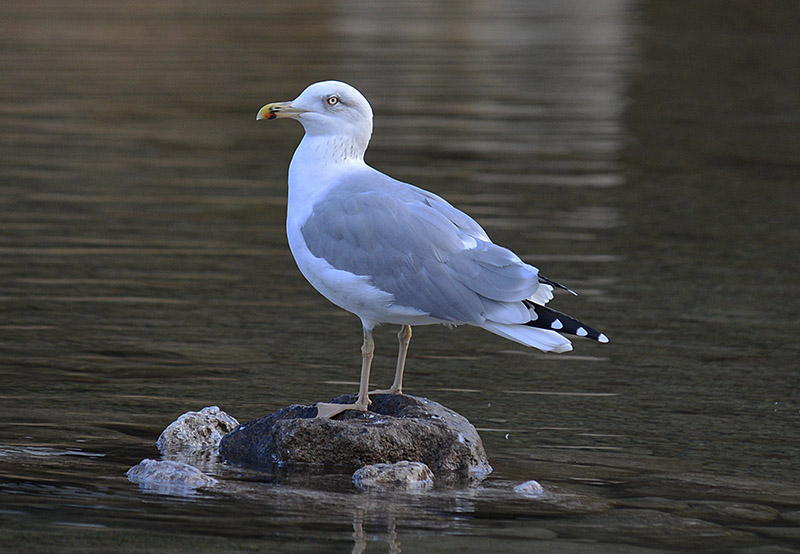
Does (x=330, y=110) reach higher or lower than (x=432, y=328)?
higher

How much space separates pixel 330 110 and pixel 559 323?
1.57 metres

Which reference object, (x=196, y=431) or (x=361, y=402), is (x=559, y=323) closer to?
(x=361, y=402)

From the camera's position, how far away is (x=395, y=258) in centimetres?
621

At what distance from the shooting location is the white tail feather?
5906 millimetres

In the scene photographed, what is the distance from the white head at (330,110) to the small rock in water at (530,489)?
1794mm

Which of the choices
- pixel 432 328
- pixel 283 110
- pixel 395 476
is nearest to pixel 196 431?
pixel 395 476

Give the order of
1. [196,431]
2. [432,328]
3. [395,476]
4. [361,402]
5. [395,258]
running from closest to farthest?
[395,476] < [395,258] < [361,402] < [196,431] < [432,328]

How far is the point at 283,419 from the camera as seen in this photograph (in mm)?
6473

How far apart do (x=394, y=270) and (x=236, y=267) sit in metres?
4.86

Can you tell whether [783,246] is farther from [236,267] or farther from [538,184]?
[236,267]

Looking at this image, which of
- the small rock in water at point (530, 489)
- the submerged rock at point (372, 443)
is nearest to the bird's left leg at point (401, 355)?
the submerged rock at point (372, 443)

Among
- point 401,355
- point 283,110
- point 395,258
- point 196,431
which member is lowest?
point 196,431

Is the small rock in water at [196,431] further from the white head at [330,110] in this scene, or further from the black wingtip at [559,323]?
the black wingtip at [559,323]

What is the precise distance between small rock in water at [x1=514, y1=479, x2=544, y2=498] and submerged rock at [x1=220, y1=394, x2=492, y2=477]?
0.96 ft
